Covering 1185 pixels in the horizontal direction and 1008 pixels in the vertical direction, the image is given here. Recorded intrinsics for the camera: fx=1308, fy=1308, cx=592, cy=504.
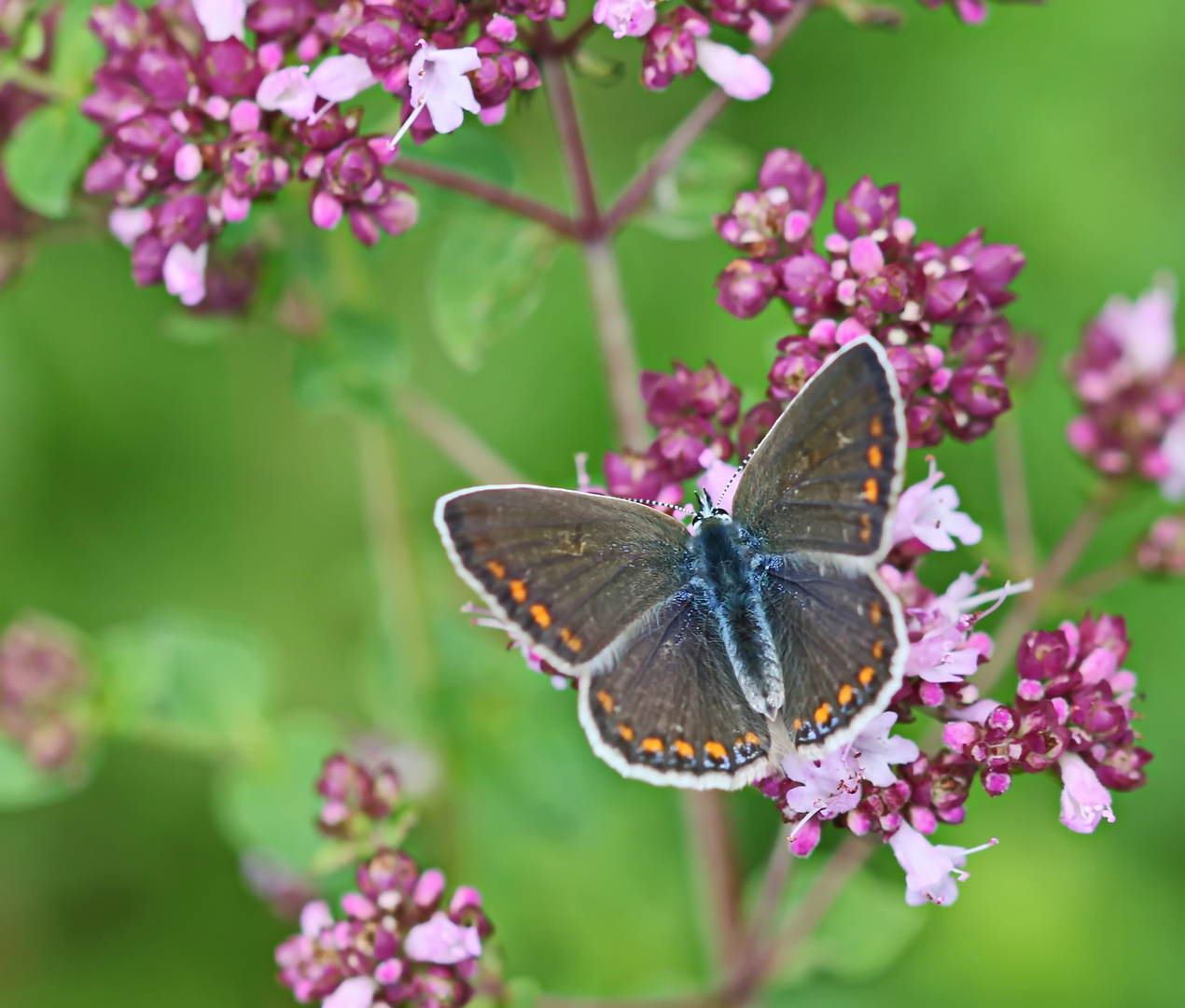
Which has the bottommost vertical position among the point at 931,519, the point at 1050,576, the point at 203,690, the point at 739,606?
the point at 203,690

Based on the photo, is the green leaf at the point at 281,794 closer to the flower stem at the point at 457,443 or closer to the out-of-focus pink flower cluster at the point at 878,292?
the flower stem at the point at 457,443

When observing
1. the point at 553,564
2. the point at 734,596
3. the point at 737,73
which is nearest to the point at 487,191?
the point at 737,73

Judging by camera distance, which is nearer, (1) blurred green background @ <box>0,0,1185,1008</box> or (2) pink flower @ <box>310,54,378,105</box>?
(2) pink flower @ <box>310,54,378,105</box>

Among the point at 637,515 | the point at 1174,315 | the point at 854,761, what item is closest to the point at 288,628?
the point at 637,515

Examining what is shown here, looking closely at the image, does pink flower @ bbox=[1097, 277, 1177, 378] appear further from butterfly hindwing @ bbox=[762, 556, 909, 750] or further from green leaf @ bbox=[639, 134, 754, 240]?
butterfly hindwing @ bbox=[762, 556, 909, 750]

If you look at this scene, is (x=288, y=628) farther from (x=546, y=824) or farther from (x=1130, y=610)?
(x=1130, y=610)

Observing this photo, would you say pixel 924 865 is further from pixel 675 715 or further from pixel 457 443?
pixel 457 443

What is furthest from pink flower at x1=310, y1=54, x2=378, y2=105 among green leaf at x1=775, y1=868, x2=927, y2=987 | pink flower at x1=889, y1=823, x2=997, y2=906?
green leaf at x1=775, y1=868, x2=927, y2=987
